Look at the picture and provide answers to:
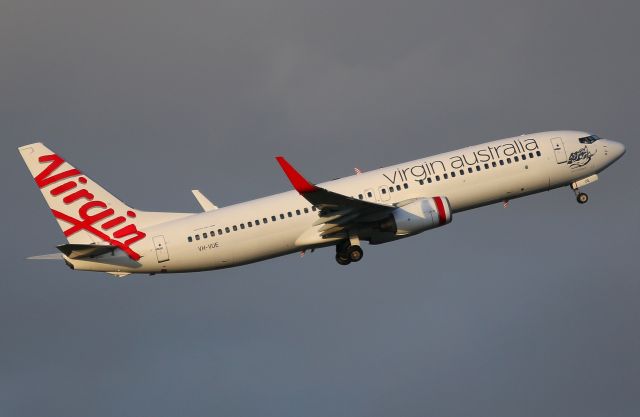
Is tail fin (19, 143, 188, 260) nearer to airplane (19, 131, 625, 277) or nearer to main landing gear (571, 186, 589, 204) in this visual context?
airplane (19, 131, 625, 277)

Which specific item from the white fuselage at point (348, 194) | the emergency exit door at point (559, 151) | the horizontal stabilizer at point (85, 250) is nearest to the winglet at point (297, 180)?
the white fuselage at point (348, 194)

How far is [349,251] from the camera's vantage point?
216ft

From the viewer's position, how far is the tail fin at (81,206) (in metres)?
65.1

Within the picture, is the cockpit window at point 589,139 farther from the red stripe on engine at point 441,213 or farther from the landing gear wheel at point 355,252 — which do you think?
the landing gear wheel at point 355,252

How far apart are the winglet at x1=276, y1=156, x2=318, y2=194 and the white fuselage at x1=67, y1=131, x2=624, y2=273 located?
4.71m

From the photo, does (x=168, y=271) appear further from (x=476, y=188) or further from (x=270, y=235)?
(x=476, y=188)

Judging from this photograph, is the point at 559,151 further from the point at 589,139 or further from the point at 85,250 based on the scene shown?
the point at 85,250

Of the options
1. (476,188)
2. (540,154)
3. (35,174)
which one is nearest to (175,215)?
(35,174)

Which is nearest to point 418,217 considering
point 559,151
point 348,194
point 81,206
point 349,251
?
point 348,194

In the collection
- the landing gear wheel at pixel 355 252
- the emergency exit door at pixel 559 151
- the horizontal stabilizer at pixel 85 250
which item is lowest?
the landing gear wheel at pixel 355 252

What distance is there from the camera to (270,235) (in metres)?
64.2

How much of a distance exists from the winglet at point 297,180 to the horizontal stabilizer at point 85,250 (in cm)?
1122

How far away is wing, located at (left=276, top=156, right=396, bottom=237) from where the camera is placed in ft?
196

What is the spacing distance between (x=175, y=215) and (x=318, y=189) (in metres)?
10.0
